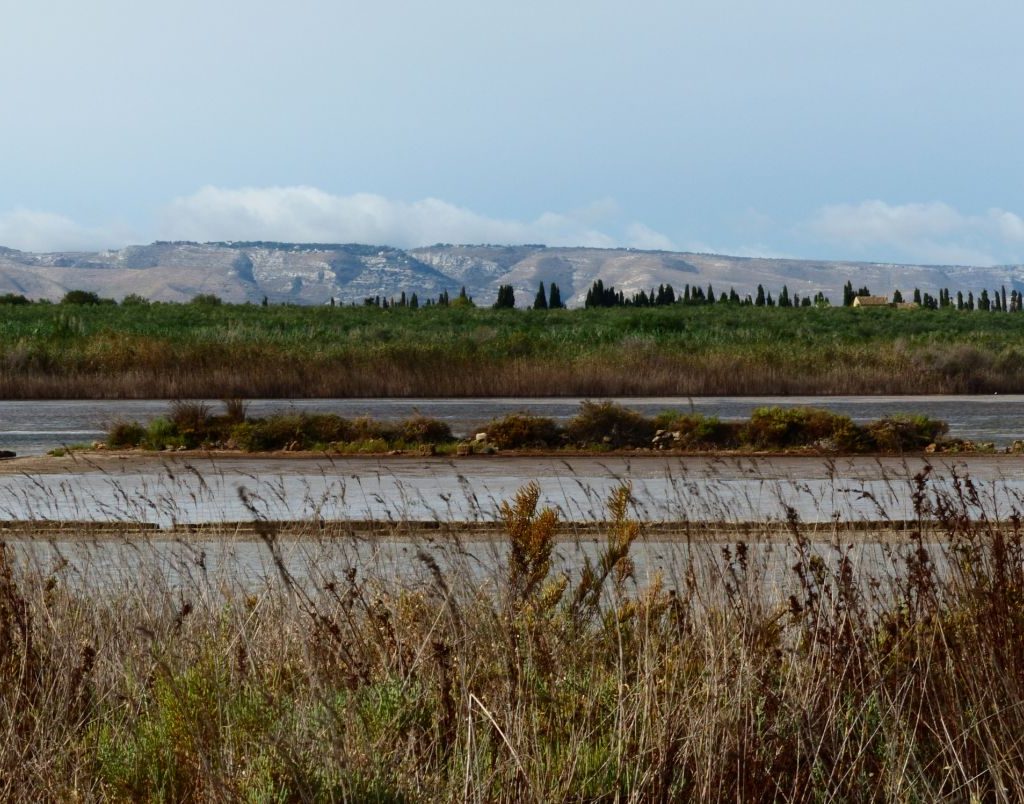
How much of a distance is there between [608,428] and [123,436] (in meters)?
7.93

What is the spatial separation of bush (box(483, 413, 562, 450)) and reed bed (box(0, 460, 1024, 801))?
16.0 meters

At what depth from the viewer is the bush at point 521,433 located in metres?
22.7

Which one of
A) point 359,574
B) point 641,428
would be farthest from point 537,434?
point 359,574

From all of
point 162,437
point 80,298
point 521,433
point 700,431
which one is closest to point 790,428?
point 700,431

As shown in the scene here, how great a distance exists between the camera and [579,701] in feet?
17.8

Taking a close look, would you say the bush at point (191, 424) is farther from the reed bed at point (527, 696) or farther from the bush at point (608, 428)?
the reed bed at point (527, 696)

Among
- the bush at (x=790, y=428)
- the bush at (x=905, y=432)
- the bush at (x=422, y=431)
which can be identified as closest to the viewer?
the bush at (x=905, y=432)

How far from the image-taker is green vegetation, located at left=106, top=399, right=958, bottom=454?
22.4m

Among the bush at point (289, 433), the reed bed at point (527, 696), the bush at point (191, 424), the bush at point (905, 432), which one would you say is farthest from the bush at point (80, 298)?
the reed bed at point (527, 696)

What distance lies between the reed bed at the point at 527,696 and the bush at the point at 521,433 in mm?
15992

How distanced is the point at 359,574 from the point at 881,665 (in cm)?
411

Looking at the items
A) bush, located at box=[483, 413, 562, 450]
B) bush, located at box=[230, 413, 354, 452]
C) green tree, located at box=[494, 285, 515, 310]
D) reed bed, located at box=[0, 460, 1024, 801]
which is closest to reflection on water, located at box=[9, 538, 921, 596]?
reed bed, located at box=[0, 460, 1024, 801]

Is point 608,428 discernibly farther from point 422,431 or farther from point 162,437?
point 162,437

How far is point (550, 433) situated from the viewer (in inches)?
917
